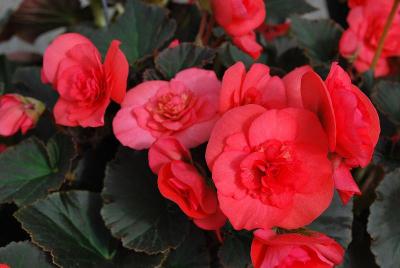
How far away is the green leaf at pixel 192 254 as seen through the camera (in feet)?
2.28

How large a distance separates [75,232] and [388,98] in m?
0.51

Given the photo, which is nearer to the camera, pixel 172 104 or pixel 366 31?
pixel 172 104

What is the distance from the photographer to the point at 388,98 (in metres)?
0.79

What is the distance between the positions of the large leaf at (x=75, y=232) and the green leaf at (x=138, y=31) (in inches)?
10.5

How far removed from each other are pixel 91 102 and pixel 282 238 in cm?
31

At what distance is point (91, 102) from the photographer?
25.7 inches

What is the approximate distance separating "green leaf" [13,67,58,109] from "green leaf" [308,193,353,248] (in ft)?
1.63

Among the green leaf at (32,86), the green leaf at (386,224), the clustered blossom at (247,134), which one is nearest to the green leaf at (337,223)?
the green leaf at (386,224)

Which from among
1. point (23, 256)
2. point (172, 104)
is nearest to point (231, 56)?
point (172, 104)

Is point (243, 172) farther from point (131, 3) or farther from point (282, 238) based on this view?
point (131, 3)

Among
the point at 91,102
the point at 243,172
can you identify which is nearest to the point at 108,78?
the point at 91,102

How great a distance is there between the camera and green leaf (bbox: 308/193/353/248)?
0.67 meters

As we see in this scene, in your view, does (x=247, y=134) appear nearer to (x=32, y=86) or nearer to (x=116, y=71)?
(x=116, y=71)

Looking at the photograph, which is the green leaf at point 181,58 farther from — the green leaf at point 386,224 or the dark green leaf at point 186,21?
the green leaf at point 386,224
